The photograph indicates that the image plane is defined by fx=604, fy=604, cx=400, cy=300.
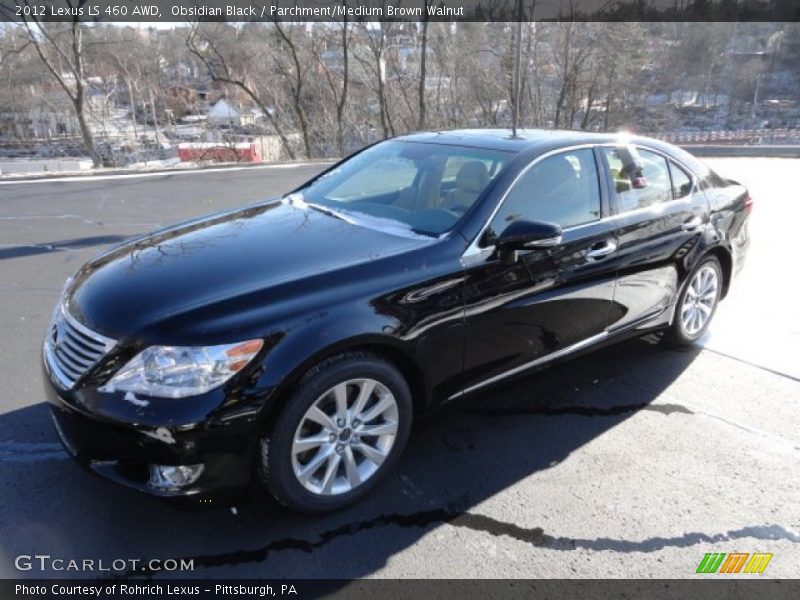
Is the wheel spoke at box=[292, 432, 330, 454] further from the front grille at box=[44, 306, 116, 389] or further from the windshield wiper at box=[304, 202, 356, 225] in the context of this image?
the windshield wiper at box=[304, 202, 356, 225]

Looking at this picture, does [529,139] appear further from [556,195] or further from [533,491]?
[533,491]

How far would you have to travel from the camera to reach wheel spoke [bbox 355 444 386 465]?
2.75 m

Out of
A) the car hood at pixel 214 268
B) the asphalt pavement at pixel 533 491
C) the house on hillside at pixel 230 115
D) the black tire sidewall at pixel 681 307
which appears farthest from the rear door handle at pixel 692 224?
the house on hillside at pixel 230 115

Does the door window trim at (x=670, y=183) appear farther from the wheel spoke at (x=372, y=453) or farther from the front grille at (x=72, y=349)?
the front grille at (x=72, y=349)

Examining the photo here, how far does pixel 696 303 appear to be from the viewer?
14.6 ft

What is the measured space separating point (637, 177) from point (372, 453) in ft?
8.17

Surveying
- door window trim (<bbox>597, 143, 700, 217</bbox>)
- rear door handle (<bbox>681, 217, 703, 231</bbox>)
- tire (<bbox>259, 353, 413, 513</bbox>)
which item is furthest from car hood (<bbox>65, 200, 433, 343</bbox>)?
rear door handle (<bbox>681, 217, 703, 231</bbox>)

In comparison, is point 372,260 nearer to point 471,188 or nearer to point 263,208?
point 471,188

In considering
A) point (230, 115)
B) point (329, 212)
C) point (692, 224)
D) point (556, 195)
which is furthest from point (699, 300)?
point (230, 115)

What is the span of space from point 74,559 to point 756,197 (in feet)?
41.4

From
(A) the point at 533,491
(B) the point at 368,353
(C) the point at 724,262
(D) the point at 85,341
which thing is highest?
(D) the point at 85,341

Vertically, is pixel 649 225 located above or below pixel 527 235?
below

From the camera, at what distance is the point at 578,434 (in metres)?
3.37

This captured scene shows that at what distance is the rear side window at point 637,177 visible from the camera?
3.73 metres
